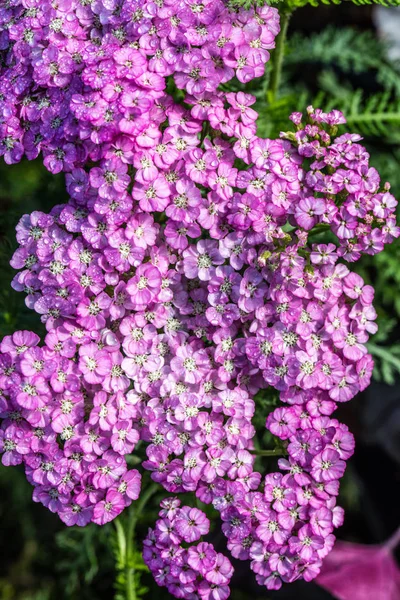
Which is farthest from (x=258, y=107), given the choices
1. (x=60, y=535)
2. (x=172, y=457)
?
(x=60, y=535)

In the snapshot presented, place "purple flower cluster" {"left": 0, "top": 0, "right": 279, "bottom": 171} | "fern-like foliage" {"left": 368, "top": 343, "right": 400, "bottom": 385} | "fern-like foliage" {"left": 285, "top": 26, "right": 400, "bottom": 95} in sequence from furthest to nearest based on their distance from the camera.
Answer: "fern-like foliage" {"left": 285, "top": 26, "right": 400, "bottom": 95}, "fern-like foliage" {"left": 368, "top": 343, "right": 400, "bottom": 385}, "purple flower cluster" {"left": 0, "top": 0, "right": 279, "bottom": 171}

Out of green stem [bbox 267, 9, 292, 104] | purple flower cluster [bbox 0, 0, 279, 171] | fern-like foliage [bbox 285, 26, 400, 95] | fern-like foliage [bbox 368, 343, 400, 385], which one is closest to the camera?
purple flower cluster [bbox 0, 0, 279, 171]

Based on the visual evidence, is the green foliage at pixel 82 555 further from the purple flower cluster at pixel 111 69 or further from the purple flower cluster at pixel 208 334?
the purple flower cluster at pixel 111 69

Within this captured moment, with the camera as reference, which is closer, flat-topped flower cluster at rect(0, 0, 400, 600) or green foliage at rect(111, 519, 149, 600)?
flat-topped flower cluster at rect(0, 0, 400, 600)

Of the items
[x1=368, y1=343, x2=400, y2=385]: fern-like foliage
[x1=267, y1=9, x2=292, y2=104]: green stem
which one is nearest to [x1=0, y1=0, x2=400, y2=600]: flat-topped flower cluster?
[x1=267, y1=9, x2=292, y2=104]: green stem

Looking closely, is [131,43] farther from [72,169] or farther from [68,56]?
[72,169]

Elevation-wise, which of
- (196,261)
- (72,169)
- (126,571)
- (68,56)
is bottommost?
(126,571)

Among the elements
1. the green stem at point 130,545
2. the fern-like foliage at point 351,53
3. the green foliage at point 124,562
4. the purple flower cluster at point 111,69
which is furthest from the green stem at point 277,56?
the green foliage at point 124,562

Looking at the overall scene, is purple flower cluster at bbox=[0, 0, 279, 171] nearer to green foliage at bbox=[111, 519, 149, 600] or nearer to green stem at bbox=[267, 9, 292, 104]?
green stem at bbox=[267, 9, 292, 104]
